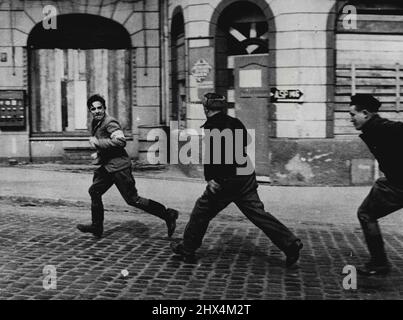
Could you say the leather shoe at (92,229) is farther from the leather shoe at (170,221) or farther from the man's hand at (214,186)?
the man's hand at (214,186)

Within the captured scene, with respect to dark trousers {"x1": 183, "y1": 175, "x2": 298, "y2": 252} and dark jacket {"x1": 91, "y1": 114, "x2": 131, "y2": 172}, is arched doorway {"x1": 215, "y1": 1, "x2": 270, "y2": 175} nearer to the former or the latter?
dark jacket {"x1": 91, "y1": 114, "x2": 131, "y2": 172}

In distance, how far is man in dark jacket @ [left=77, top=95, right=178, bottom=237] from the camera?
7.66 meters

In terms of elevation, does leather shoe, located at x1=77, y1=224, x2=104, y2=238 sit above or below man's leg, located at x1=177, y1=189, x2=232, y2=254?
below

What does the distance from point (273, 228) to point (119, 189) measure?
2197 mm

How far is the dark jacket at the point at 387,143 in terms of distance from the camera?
5.87 meters

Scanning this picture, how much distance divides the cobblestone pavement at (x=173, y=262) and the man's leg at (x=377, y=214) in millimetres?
160

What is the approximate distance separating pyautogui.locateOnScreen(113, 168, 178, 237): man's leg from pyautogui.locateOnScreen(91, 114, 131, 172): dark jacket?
0.10m

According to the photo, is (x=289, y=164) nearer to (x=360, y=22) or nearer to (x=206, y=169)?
(x=360, y=22)

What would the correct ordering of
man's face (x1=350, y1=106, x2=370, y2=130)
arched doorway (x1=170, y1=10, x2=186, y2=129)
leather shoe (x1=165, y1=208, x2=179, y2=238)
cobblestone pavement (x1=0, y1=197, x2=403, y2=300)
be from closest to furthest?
cobblestone pavement (x1=0, y1=197, x2=403, y2=300) < man's face (x1=350, y1=106, x2=370, y2=130) < leather shoe (x1=165, y1=208, x2=179, y2=238) < arched doorway (x1=170, y1=10, x2=186, y2=129)

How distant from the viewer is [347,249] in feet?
24.6

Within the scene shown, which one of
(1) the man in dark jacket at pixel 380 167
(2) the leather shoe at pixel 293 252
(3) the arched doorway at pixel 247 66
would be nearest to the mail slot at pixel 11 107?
(3) the arched doorway at pixel 247 66

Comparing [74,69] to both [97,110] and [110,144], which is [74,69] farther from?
[110,144]

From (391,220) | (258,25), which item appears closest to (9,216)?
(391,220)

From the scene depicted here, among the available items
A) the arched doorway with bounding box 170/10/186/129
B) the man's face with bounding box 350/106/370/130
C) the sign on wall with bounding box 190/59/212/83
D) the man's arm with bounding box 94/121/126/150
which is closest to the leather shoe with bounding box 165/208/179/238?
the man's arm with bounding box 94/121/126/150
